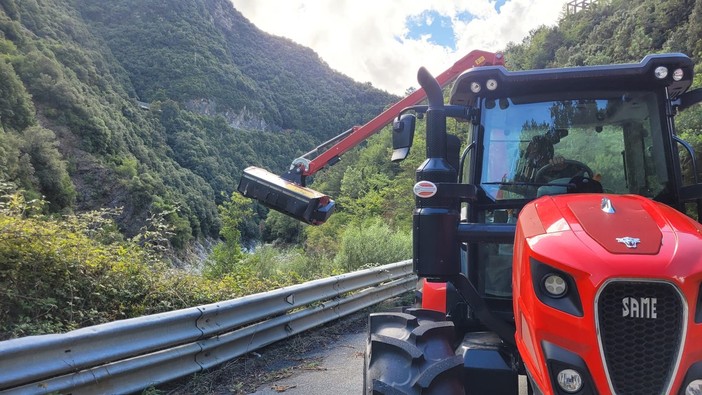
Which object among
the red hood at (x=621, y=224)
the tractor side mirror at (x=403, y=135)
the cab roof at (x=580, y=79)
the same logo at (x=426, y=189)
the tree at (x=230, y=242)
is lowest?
the tree at (x=230, y=242)

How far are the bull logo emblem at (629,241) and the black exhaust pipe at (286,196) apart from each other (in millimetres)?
5766

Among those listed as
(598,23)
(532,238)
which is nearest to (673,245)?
(532,238)

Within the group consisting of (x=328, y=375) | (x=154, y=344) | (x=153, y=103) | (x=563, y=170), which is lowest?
(x=328, y=375)

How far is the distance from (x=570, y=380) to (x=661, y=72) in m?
1.93

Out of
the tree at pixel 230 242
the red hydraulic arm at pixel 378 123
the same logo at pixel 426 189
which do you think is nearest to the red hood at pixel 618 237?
the same logo at pixel 426 189

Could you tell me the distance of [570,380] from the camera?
5.95ft

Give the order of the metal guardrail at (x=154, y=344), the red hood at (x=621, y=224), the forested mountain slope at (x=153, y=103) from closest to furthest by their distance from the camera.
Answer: the red hood at (x=621, y=224) < the metal guardrail at (x=154, y=344) < the forested mountain slope at (x=153, y=103)

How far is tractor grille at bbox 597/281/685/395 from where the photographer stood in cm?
175

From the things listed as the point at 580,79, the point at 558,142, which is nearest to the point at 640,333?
the point at 558,142

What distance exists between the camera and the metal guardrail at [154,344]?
2.76m

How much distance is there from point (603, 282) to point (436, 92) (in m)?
1.47

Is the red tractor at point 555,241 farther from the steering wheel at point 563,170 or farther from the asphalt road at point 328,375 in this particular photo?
the asphalt road at point 328,375

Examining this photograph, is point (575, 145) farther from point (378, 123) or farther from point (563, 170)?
point (378, 123)

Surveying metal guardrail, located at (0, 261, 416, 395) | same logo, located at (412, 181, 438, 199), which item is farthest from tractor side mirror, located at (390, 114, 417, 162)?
metal guardrail, located at (0, 261, 416, 395)
